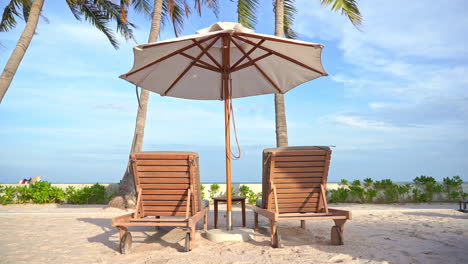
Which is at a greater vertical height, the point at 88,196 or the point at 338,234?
the point at 88,196

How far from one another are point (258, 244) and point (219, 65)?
2.56m

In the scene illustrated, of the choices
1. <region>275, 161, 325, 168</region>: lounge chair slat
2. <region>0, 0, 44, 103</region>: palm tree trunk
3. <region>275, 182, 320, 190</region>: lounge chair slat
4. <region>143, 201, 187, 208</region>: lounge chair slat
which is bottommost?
<region>143, 201, 187, 208</region>: lounge chair slat

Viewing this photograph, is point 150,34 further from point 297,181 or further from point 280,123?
point 297,181

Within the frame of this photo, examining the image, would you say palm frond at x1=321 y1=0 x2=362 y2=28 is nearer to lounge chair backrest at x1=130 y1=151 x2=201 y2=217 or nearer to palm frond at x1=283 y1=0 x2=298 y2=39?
palm frond at x1=283 y1=0 x2=298 y2=39

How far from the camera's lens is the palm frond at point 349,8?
375 inches

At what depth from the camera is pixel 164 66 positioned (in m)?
5.20

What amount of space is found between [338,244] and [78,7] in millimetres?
12158

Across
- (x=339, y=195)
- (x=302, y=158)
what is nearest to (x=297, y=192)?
(x=302, y=158)

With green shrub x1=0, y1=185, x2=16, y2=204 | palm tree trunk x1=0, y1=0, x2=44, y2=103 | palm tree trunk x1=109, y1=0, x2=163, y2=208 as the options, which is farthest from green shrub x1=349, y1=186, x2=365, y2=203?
palm tree trunk x1=0, y1=0, x2=44, y2=103

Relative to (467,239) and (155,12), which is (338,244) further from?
(155,12)

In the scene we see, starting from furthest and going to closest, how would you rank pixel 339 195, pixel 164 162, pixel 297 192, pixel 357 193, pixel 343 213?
pixel 357 193
pixel 339 195
pixel 297 192
pixel 164 162
pixel 343 213

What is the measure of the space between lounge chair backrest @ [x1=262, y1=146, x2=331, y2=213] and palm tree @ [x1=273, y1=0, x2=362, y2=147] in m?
3.90

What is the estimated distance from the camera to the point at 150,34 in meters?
9.54

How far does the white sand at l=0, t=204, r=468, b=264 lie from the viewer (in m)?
3.48
